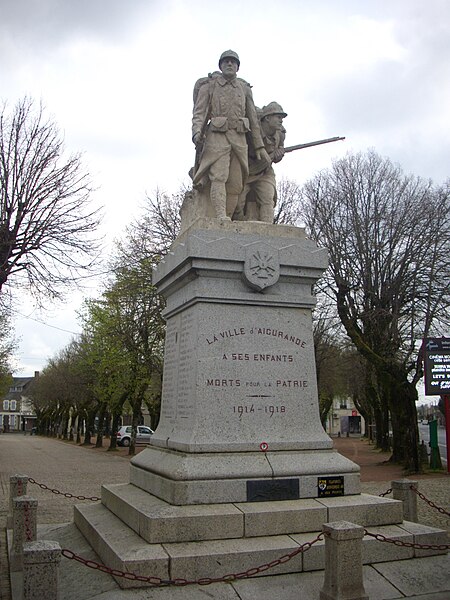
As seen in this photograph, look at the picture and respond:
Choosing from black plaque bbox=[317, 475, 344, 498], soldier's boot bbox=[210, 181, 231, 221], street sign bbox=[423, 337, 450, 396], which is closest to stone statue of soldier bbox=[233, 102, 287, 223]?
soldier's boot bbox=[210, 181, 231, 221]

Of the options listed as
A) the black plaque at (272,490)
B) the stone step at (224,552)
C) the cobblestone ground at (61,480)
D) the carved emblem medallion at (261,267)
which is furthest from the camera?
the cobblestone ground at (61,480)

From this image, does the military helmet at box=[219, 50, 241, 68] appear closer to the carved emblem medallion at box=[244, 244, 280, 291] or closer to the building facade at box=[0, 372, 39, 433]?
the carved emblem medallion at box=[244, 244, 280, 291]

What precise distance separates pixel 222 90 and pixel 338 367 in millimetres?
34816

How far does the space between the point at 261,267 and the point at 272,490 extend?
2.41 metres

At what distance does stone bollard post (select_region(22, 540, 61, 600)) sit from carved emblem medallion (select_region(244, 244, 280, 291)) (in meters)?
3.56

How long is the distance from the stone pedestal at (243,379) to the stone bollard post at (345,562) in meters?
1.49

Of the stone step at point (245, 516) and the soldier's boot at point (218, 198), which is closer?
the stone step at point (245, 516)

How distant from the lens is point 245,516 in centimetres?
573

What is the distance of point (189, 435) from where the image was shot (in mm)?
6453

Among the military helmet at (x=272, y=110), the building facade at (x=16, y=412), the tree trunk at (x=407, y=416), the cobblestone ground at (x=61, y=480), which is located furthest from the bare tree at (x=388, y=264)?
the building facade at (x=16, y=412)

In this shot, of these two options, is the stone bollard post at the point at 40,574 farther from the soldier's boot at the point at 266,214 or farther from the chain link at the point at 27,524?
the soldier's boot at the point at 266,214

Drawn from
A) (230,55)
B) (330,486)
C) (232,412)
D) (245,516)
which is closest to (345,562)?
(245,516)

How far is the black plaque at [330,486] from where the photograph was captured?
6418mm

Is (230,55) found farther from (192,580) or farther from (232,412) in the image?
(192,580)
